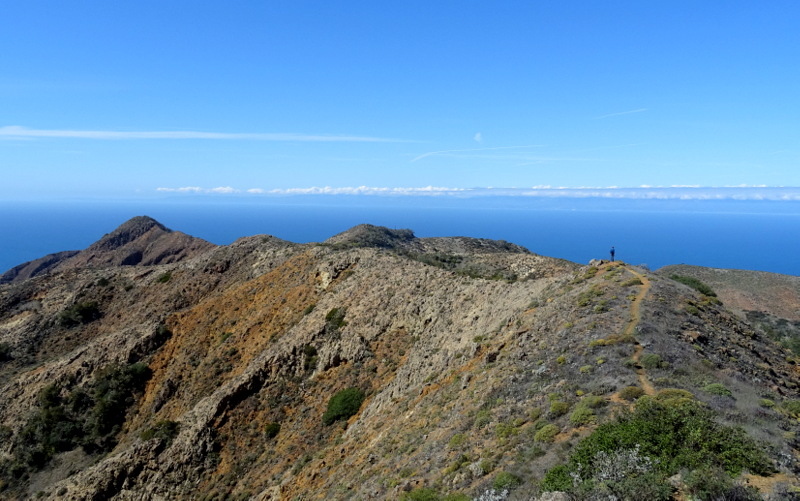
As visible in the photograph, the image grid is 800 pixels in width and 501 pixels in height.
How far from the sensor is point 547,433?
12.3 metres

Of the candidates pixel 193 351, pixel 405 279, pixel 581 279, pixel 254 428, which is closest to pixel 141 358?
pixel 193 351

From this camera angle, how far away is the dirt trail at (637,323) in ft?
45.4

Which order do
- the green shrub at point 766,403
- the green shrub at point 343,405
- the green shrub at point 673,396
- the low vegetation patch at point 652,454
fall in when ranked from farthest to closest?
1. the green shrub at point 343,405
2. the green shrub at point 766,403
3. the green shrub at point 673,396
4. the low vegetation patch at point 652,454

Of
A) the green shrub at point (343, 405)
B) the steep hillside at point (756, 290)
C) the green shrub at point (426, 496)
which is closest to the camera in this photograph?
the green shrub at point (426, 496)

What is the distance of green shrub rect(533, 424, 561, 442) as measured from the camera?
1221cm

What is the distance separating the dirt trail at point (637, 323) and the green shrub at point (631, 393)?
300 millimetres

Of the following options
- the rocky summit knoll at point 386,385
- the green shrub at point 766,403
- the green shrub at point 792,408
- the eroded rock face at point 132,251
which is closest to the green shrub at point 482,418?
the rocky summit knoll at point 386,385

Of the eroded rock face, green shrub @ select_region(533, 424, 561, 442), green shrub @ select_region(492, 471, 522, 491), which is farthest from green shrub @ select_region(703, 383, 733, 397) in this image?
the eroded rock face

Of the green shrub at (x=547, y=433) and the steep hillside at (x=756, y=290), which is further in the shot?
the steep hillside at (x=756, y=290)

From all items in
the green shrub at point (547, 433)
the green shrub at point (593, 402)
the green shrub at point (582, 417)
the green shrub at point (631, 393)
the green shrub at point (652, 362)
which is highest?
the green shrub at point (652, 362)

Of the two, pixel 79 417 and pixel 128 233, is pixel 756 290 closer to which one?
pixel 79 417

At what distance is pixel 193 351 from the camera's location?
36.2m

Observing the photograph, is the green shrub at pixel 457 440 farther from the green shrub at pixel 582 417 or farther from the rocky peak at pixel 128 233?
the rocky peak at pixel 128 233

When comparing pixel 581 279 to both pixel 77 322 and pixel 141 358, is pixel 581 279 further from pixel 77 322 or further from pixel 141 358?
pixel 77 322
